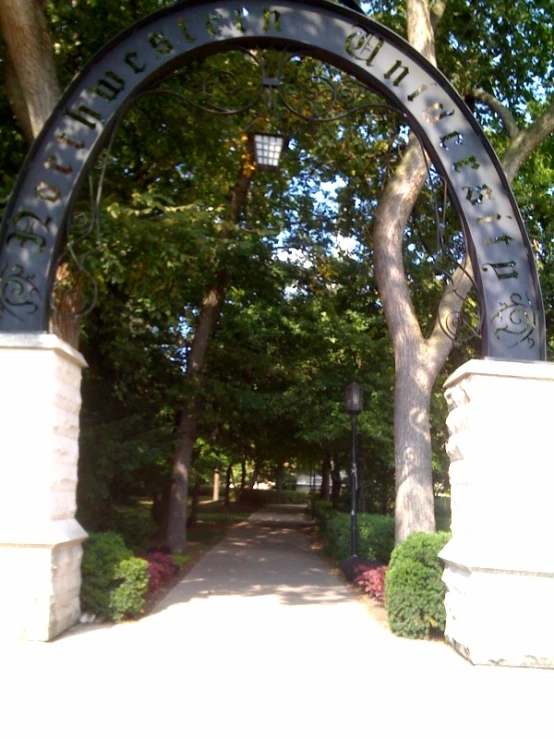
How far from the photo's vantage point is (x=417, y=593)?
882 cm

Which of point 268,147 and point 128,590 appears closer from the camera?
point 128,590

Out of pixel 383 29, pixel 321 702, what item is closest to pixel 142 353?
pixel 383 29

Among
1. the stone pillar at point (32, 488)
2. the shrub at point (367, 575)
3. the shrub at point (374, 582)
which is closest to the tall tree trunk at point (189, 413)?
the shrub at point (367, 575)

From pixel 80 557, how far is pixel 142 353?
27.3 feet

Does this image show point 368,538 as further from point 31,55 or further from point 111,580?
point 31,55

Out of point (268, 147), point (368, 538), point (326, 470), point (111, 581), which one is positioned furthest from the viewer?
point (326, 470)

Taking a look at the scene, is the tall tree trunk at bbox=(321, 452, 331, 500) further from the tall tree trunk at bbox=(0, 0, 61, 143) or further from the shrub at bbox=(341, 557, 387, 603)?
the tall tree trunk at bbox=(0, 0, 61, 143)

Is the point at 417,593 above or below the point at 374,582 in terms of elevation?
above

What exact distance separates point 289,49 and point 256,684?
6674mm

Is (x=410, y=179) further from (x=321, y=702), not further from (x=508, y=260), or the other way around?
(x=321, y=702)

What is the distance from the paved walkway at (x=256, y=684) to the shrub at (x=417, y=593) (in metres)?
0.24

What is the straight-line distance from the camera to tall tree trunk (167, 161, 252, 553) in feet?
61.0

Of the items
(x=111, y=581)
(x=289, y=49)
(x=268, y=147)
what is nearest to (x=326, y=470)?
(x=111, y=581)

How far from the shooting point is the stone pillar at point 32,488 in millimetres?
7473
